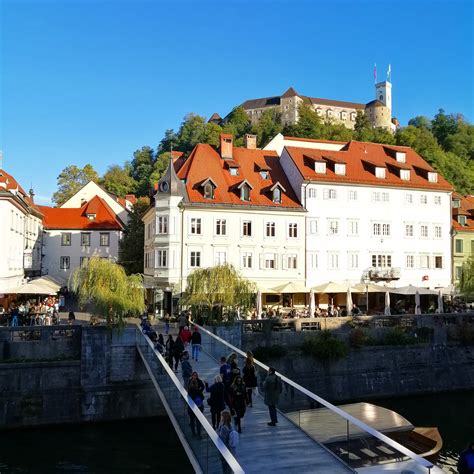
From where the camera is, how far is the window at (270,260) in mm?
42562

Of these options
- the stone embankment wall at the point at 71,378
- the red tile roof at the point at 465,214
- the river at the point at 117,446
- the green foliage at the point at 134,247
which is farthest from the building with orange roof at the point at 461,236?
the stone embankment wall at the point at 71,378

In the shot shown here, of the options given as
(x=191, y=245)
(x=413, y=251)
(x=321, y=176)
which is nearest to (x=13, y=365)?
(x=191, y=245)

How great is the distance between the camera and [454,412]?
28.1 metres

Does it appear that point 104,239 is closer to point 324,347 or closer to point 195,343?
point 324,347

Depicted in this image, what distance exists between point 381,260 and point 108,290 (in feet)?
83.0

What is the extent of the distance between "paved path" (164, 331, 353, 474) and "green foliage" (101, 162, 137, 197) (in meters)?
84.8

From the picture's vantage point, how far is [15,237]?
140 feet

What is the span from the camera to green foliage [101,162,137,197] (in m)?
99.0

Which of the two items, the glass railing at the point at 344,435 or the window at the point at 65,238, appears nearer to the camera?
the glass railing at the point at 344,435

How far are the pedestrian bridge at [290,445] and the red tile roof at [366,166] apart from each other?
30027 mm

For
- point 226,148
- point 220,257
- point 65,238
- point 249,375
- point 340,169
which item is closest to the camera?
point 249,375

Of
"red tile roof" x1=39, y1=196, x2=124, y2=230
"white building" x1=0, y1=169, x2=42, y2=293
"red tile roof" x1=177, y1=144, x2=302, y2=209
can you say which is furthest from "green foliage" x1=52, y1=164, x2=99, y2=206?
"red tile roof" x1=177, y1=144, x2=302, y2=209

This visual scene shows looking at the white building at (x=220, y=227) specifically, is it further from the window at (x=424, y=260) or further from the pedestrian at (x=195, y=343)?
the pedestrian at (x=195, y=343)

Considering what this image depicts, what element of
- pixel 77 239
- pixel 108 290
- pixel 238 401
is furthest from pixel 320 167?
pixel 238 401
